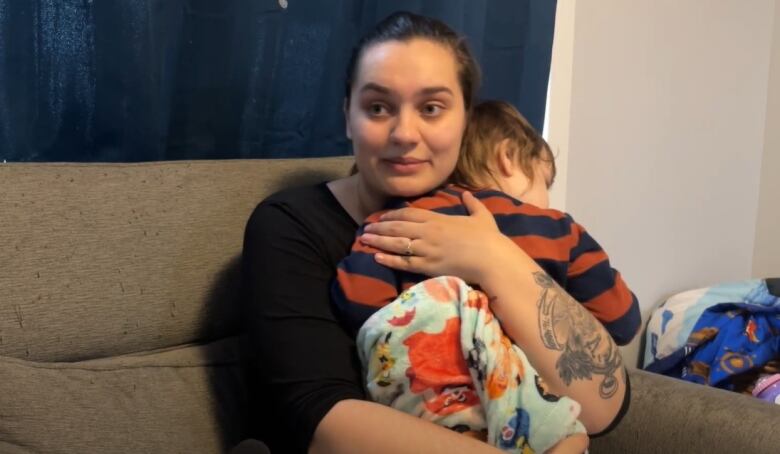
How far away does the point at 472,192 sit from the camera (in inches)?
46.6

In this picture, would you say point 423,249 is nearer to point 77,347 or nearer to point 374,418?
point 374,418

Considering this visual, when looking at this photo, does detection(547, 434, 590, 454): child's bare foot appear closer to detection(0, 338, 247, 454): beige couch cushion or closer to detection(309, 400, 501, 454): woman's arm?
detection(309, 400, 501, 454): woman's arm

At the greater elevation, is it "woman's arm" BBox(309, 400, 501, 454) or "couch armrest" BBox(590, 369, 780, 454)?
"woman's arm" BBox(309, 400, 501, 454)

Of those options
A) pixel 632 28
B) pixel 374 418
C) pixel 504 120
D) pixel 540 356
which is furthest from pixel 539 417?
pixel 632 28

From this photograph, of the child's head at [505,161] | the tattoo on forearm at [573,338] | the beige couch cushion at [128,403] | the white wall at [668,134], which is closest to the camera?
the beige couch cushion at [128,403]

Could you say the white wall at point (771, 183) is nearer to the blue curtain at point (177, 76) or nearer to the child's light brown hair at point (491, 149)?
the blue curtain at point (177, 76)

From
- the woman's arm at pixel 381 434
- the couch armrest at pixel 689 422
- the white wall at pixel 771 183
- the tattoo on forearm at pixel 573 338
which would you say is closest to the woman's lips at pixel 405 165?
the tattoo on forearm at pixel 573 338

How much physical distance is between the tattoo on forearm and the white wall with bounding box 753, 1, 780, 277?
202 centimetres

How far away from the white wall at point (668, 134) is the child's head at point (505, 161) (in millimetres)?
1009

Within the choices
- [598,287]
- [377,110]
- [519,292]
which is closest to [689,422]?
[598,287]

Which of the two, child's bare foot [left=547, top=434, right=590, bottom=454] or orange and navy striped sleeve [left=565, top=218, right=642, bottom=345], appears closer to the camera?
child's bare foot [left=547, top=434, right=590, bottom=454]

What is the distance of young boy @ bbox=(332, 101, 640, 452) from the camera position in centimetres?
98

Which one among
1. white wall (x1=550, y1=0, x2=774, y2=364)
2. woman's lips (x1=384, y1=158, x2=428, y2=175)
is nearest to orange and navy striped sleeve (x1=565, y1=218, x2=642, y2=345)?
woman's lips (x1=384, y1=158, x2=428, y2=175)

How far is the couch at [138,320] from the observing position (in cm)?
101
